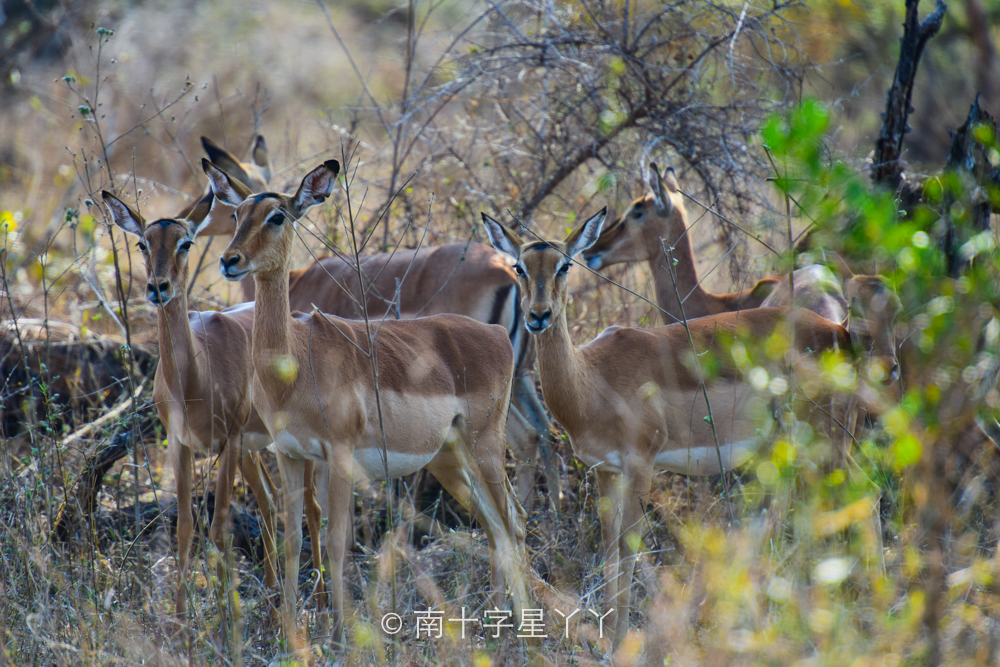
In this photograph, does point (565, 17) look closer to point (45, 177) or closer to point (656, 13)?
point (656, 13)

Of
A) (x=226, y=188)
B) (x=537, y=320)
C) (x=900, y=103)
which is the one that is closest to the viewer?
(x=537, y=320)

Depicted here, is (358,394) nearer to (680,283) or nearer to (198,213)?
(198,213)

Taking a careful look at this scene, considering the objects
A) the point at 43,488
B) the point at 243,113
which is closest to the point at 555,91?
the point at 43,488

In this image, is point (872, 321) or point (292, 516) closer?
point (292, 516)

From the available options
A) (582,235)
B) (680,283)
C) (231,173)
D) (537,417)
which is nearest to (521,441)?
(537,417)

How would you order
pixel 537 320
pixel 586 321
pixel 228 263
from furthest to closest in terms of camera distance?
pixel 586 321, pixel 537 320, pixel 228 263

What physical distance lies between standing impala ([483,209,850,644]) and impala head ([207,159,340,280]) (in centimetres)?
86

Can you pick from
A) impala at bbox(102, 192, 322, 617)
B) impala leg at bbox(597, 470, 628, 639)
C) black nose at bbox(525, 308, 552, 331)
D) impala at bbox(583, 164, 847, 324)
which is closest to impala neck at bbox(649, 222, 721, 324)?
impala at bbox(583, 164, 847, 324)

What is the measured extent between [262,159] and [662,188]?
3789mm

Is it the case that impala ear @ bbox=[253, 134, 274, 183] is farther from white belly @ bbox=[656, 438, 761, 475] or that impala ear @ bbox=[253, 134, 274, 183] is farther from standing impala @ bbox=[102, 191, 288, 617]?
white belly @ bbox=[656, 438, 761, 475]

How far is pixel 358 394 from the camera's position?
13.5 feet

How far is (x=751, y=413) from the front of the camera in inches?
173

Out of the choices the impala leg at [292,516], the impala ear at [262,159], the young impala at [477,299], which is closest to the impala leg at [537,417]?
the young impala at [477,299]

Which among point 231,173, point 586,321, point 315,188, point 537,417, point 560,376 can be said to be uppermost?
point 231,173
